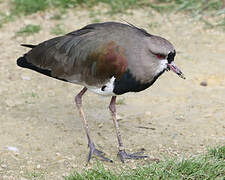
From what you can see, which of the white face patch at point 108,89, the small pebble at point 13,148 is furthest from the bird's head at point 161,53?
the small pebble at point 13,148

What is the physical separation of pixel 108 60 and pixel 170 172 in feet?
3.85

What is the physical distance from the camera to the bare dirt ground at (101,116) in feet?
17.6

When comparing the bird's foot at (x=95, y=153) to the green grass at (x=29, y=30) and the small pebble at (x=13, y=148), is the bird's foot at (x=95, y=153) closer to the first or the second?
the small pebble at (x=13, y=148)

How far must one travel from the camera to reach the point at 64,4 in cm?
896

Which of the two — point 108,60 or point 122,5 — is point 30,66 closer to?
point 108,60

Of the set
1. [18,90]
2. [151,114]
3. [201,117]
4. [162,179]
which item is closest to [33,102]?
[18,90]

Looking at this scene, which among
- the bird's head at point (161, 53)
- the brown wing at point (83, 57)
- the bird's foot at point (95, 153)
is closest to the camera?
the bird's head at point (161, 53)

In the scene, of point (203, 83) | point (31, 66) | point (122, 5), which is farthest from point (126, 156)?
point (122, 5)

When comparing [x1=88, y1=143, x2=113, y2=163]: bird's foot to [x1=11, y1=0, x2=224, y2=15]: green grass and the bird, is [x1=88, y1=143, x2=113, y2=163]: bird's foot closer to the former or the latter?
the bird

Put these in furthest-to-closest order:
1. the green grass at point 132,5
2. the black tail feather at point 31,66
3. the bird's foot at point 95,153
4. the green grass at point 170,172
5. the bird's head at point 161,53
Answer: the green grass at point 132,5 < the black tail feather at point 31,66 < the bird's foot at point 95,153 < the bird's head at point 161,53 < the green grass at point 170,172

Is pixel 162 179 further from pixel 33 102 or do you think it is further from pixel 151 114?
pixel 33 102

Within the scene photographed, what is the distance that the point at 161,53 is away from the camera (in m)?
4.88

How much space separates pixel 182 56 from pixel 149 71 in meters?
2.80

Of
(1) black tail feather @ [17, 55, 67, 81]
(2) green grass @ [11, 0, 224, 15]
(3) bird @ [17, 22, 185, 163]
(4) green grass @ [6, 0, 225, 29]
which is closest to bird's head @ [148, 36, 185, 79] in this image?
(3) bird @ [17, 22, 185, 163]
